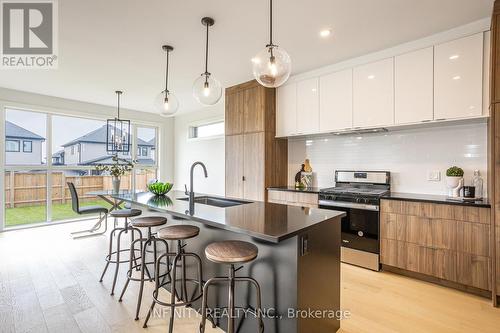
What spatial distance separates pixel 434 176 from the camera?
3.06 meters

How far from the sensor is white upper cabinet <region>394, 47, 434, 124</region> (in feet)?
9.11

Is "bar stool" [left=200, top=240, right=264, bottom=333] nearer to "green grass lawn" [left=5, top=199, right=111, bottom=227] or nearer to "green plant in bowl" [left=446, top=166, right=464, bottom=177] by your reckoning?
"green plant in bowl" [left=446, top=166, right=464, bottom=177]

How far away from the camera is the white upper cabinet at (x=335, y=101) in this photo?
339cm

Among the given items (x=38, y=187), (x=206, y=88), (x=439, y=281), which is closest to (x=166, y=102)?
(x=206, y=88)

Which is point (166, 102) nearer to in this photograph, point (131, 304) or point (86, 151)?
point (131, 304)

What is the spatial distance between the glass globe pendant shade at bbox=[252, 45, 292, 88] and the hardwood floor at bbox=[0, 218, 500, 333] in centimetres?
206

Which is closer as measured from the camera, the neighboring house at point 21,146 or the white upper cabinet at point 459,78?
the white upper cabinet at point 459,78

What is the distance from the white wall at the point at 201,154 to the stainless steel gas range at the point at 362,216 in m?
3.04

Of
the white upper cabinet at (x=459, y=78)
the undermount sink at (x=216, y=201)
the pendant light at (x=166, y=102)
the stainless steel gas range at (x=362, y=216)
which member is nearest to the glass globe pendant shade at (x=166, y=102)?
the pendant light at (x=166, y=102)

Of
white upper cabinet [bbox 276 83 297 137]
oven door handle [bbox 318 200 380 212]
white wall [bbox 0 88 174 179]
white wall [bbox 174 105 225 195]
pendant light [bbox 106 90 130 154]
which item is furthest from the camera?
white wall [bbox 174 105 225 195]

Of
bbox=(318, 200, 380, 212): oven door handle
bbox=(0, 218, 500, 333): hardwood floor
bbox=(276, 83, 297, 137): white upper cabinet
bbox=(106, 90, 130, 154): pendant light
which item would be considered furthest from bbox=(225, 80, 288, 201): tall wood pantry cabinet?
bbox=(106, 90, 130, 154): pendant light

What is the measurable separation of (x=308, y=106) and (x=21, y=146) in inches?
217

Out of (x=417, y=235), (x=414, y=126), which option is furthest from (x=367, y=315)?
(x=414, y=126)

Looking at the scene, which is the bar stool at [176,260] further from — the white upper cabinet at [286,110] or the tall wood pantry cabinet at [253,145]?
the white upper cabinet at [286,110]
